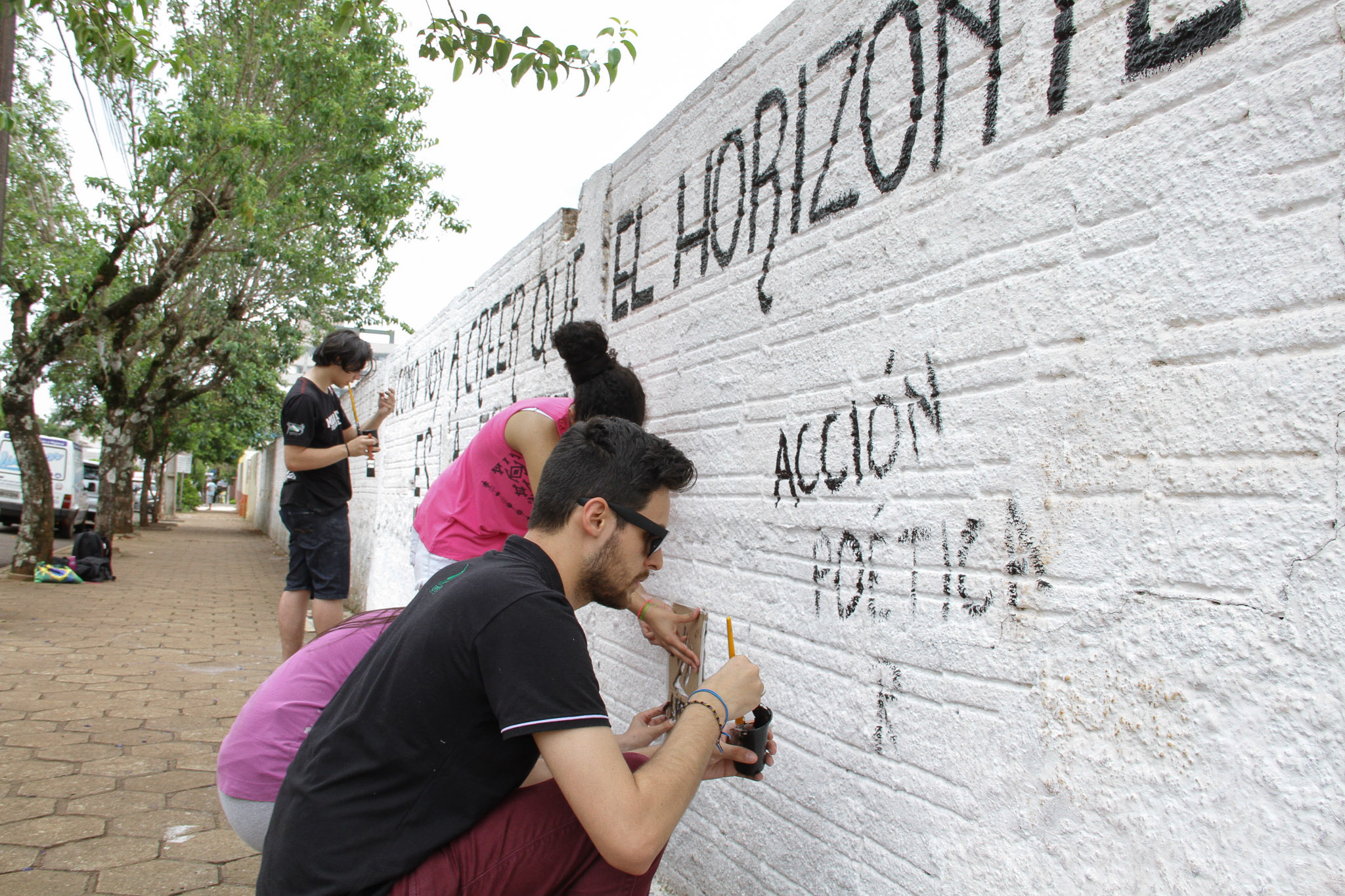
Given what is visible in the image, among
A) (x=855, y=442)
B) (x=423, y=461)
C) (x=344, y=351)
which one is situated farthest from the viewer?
(x=423, y=461)

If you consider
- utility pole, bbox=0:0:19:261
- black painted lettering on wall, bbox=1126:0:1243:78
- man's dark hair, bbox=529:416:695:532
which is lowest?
man's dark hair, bbox=529:416:695:532

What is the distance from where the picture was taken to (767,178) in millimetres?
2453

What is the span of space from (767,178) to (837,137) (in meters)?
0.32

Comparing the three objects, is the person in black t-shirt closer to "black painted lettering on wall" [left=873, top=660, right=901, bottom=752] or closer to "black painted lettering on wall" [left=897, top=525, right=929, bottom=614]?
"black painted lettering on wall" [left=873, top=660, right=901, bottom=752]

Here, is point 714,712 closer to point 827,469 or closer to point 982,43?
point 827,469

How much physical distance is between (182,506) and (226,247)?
121 ft

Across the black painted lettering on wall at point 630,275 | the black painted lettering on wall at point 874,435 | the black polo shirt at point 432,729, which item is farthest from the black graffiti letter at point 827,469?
the black painted lettering on wall at point 630,275

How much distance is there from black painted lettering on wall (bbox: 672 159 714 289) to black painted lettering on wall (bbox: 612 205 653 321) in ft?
0.78

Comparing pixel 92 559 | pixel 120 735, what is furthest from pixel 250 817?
pixel 92 559

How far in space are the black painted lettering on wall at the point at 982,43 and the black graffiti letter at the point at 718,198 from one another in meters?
0.80

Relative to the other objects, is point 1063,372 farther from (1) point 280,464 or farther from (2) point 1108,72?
(1) point 280,464

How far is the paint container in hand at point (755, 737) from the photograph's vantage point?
1716 millimetres

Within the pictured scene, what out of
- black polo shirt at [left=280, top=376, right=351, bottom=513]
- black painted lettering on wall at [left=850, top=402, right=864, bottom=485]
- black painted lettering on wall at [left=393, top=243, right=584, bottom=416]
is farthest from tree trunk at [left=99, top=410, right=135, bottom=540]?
black painted lettering on wall at [left=850, top=402, right=864, bottom=485]

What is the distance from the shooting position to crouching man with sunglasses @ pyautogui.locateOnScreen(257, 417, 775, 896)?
1380 millimetres
